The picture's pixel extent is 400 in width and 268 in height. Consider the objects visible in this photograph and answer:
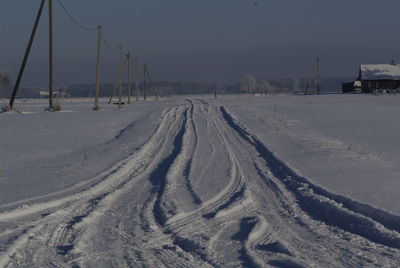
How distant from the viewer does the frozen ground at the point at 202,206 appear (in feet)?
18.1

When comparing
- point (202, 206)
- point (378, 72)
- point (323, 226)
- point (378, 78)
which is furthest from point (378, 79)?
point (323, 226)

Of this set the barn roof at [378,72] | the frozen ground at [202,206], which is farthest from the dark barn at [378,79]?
the frozen ground at [202,206]

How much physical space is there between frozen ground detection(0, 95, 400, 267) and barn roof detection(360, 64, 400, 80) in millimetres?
78011

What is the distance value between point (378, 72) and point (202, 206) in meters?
88.7

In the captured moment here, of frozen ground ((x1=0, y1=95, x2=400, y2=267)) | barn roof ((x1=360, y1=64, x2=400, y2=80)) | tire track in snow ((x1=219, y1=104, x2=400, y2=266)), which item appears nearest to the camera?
tire track in snow ((x1=219, y1=104, x2=400, y2=266))

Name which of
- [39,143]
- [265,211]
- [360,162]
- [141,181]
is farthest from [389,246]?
[39,143]

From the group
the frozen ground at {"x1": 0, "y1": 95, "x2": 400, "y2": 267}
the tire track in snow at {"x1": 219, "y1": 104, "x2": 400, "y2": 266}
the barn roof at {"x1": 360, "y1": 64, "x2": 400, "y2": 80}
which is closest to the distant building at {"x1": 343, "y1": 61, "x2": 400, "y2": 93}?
the barn roof at {"x1": 360, "y1": 64, "x2": 400, "y2": 80}

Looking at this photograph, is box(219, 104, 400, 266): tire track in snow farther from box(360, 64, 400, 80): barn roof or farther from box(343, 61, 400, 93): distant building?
box(360, 64, 400, 80): barn roof

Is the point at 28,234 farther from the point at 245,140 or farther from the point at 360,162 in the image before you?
the point at 245,140

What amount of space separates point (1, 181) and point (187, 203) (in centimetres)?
442

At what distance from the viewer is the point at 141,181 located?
10.1 metres

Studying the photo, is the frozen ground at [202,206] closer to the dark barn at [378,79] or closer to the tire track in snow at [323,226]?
the tire track in snow at [323,226]

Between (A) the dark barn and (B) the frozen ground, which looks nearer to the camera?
→ (B) the frozen ground

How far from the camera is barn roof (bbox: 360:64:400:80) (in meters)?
89.6
